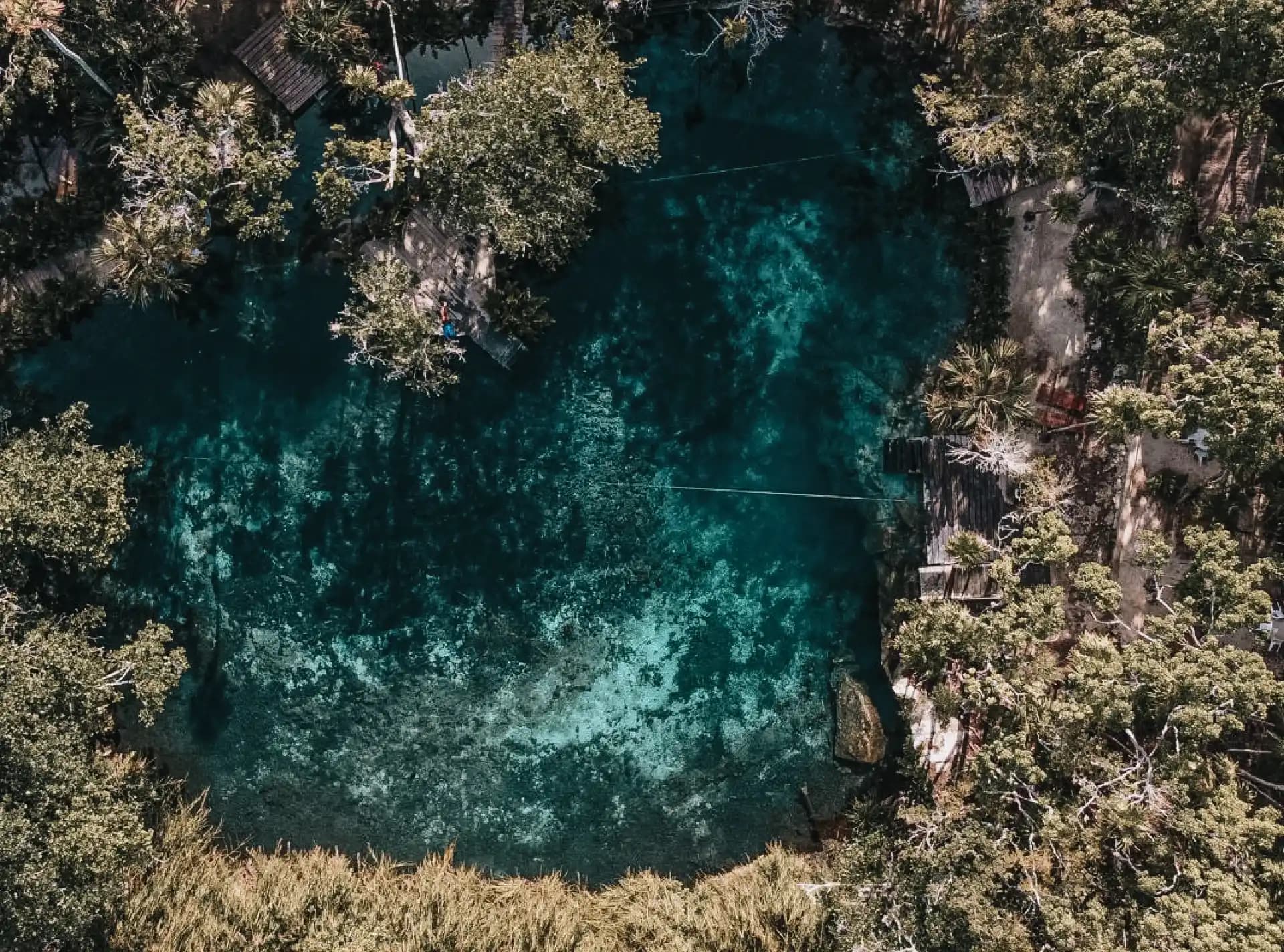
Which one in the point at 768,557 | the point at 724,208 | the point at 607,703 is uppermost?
the point at 724,208

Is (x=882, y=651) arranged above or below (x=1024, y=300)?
below

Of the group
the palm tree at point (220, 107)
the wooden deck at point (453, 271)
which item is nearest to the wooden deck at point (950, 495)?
the wooden deck at point (453, 271)

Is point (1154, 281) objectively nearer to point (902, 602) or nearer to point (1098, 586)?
point (1098, 586)

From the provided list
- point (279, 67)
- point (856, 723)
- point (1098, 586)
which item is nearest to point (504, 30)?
point (279, 67)

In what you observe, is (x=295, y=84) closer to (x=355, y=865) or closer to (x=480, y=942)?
(x=355, y=865)

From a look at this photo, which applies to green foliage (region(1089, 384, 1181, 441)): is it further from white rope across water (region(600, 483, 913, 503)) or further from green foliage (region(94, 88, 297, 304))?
green foliage (region(94, 88, 297, 304))

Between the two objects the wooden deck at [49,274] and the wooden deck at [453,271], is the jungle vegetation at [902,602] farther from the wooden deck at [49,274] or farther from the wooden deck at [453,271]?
the wooden deck at [453,271]

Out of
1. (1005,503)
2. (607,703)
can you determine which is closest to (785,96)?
(1005,503)
